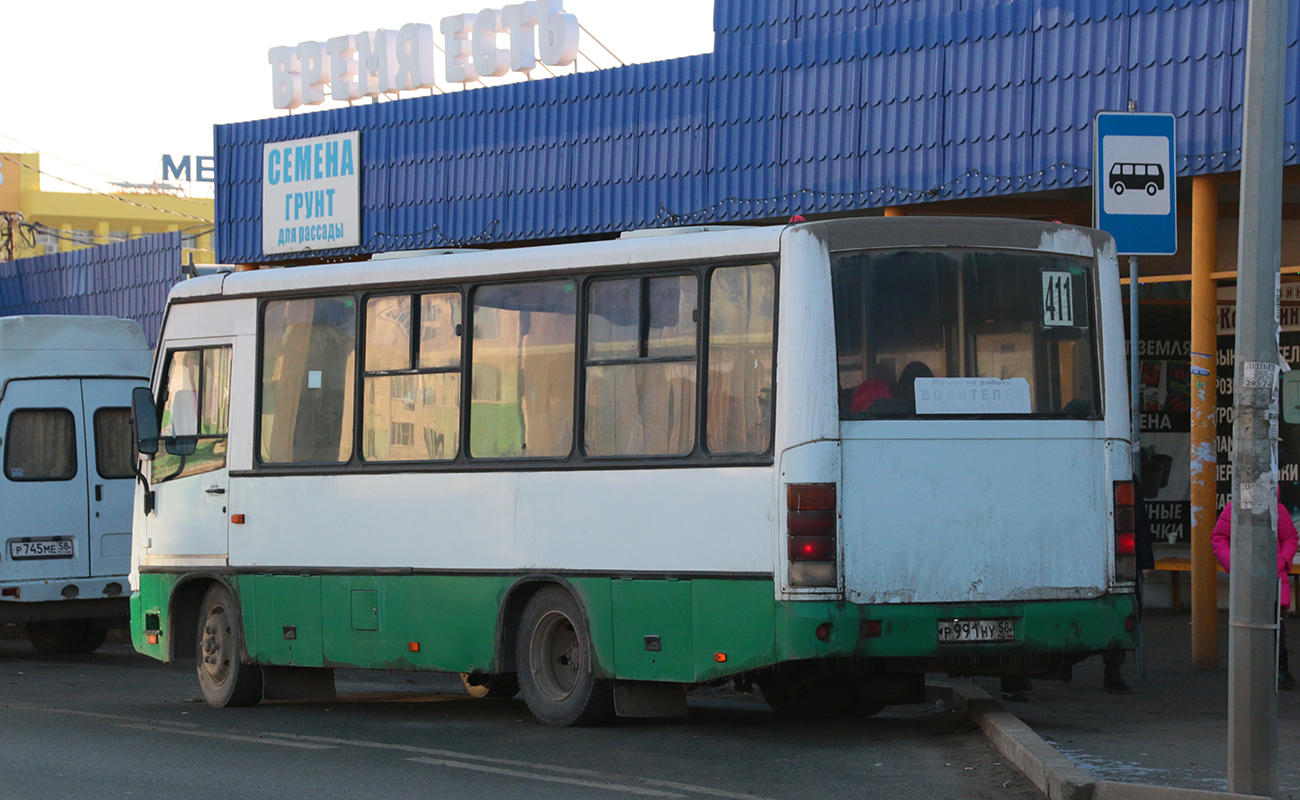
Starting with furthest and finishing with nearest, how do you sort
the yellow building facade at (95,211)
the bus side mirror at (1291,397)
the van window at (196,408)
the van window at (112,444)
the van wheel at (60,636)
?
the yellow building facade at (95,211), the van wheel at (60,636), the van window at (112,444), the bus side mirror at (1291,397), the van window at (196,408)

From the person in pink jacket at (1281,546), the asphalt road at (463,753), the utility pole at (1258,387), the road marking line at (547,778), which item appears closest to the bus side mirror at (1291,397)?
the person in pink jacket at (1281,546)

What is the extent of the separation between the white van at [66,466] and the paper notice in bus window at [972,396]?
9.72 meters

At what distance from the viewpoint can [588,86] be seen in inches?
821

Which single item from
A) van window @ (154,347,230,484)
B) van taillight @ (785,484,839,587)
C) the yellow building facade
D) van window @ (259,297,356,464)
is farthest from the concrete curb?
the yellow building facade

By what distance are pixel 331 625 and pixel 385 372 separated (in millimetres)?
1673

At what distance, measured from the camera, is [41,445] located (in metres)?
18.4

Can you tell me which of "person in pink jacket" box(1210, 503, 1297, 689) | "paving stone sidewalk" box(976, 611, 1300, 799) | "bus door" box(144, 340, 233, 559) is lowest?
"paving stone sidewalk" box(976, 611, 1300, 799)

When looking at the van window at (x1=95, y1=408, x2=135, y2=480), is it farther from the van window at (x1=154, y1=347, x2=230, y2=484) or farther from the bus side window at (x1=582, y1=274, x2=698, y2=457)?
the bus side window at (x1=582, y1=274, x2=698, y2=457)

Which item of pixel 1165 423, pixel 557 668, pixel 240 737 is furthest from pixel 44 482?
pixel 1165 423

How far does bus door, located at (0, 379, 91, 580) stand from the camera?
704 inches

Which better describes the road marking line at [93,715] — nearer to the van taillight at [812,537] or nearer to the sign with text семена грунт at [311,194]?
the van taillight at [812,537]

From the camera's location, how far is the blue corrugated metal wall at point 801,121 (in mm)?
15797

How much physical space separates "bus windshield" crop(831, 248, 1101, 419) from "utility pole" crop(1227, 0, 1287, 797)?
7.48ft

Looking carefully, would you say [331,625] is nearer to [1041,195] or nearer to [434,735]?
[434,735]
